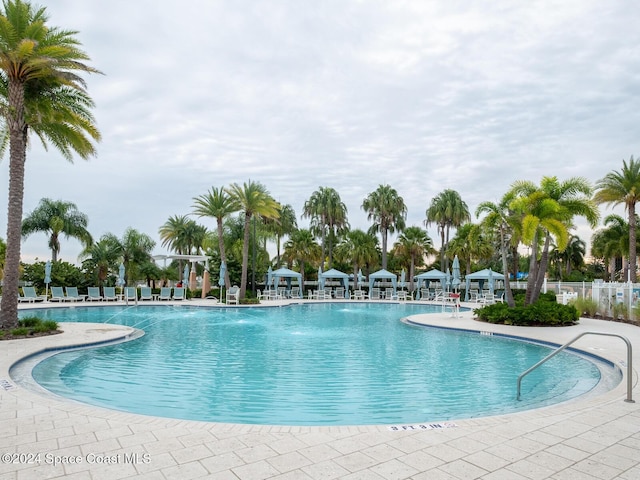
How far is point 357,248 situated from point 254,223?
12.3m

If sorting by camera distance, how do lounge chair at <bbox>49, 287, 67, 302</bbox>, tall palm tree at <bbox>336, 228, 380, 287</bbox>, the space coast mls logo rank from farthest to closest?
tall palm tree at <bbox>336, 228, 380, 287</bbox> → lounge chair at <bbox>49, 287, 67, 302</bbox> → the space coast mls logo

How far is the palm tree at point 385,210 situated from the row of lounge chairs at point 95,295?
19.6 metres

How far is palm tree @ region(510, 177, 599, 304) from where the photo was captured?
51.6 ft

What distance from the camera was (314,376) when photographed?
8023 mm

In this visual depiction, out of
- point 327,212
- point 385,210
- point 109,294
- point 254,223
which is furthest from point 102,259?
point 385,210

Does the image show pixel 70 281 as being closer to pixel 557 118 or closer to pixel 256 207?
pixel 256 207

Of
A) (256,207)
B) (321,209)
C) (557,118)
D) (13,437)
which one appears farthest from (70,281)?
(557,118)

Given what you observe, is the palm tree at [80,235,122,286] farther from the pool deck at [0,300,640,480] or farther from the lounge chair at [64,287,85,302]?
the pool deck at [0,300,640,480]

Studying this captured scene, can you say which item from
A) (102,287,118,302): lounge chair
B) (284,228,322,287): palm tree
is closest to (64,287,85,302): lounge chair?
(102,287,118,302): lounge chair

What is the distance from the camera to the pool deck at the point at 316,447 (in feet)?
11.1

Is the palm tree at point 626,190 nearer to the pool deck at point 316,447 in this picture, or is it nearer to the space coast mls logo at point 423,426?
the pool deck at point 316,447

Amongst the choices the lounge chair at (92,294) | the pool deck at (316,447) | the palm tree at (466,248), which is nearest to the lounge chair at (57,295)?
the lounge chair at (92,294)

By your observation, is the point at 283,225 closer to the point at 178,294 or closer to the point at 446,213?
the point at 446,213

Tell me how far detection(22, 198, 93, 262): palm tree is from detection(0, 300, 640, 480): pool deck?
32.0 m
